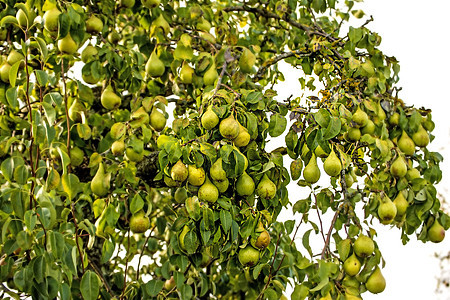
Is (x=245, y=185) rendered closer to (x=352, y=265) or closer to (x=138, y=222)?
(x=352, y=265)

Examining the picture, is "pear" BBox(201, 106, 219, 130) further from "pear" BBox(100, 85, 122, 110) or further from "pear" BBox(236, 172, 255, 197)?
"pear" BBox(100, 85, 122, 110)

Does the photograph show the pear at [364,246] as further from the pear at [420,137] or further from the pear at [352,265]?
the pear at [420,137]

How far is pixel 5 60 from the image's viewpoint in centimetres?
143

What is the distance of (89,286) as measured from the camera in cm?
123

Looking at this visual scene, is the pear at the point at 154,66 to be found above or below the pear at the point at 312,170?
below

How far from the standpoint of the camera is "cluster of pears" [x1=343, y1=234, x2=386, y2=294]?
3.86 ft

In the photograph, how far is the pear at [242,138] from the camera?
41.9 inches

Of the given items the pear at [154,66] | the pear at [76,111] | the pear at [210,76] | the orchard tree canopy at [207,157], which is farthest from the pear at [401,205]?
the pear at [76,111]

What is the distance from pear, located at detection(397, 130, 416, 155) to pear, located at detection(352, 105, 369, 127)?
0.26m

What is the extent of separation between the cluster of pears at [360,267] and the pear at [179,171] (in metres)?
0.43

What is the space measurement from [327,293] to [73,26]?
0.88 m

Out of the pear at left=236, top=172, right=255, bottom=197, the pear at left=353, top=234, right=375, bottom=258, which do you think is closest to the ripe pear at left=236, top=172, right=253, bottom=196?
the pear at left=236, top=172, right=255, bottom=197

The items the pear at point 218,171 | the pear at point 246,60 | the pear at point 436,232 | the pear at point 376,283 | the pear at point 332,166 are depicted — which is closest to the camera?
the pear at point 218,171

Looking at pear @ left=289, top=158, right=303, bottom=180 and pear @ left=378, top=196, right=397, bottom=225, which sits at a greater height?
pear @ left=378, top=196, right=397, bottom=225
